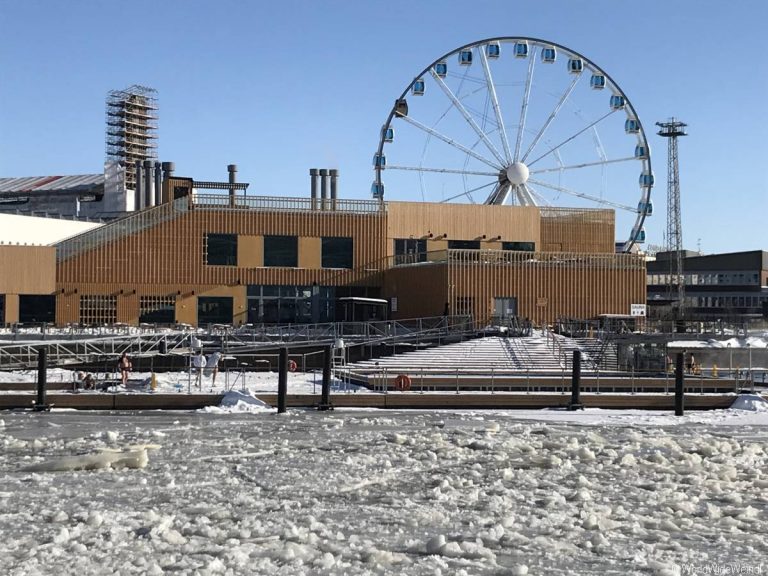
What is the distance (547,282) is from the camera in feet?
184

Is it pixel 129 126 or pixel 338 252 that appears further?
pixel 129 126

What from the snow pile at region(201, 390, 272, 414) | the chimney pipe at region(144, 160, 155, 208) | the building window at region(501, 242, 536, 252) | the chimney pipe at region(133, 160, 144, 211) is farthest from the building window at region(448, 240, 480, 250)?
the chimney pipe at region(144, 160, 155, 208)

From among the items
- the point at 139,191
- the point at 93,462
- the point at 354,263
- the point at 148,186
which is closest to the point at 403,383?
the point at 93,462

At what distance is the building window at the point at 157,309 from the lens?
58688 millimetres

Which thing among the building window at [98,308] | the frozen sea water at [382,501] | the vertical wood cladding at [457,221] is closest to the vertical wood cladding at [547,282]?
the vertical wood cladding at [457,221]

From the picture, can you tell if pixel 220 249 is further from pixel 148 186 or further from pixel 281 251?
pixel 148 186

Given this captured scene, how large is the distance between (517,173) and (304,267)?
45.0 feet

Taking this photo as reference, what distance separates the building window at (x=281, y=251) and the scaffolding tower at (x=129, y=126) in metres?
89.6

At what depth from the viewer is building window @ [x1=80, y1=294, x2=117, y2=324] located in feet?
192

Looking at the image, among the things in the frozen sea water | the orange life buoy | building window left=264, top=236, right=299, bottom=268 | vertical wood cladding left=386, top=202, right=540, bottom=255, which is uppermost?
vertical wood cladding left=386, top=202, right=540, bottom=255

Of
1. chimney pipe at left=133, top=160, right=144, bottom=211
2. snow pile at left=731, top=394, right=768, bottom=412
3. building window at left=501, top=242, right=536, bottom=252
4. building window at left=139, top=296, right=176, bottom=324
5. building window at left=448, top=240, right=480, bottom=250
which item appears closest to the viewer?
snow pile at left=731, top=394, right=768, bottom=412

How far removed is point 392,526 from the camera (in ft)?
44.4

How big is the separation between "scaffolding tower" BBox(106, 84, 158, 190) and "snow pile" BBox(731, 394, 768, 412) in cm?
12437

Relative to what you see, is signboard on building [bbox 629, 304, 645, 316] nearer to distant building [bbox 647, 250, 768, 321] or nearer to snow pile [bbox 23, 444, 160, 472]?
distant building [bbox 647, 250, 768, 321]
